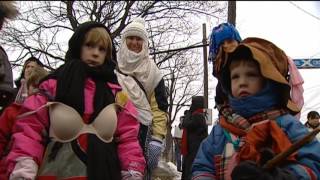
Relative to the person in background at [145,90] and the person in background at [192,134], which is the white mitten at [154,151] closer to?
the person in background at [145,90]

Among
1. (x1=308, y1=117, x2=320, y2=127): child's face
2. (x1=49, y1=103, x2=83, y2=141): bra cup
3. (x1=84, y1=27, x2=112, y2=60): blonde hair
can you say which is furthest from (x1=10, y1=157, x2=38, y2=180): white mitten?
(x1=308, y1=117, x2=320, y2=127): child's face

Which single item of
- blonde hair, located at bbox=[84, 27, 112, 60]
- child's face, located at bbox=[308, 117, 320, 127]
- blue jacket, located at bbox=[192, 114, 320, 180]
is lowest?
child's face, located at bbox=[308, 117, 320, 127]

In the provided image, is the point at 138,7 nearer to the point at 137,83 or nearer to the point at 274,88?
the point at 137,83

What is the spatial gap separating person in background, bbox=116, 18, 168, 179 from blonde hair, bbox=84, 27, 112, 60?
880 millimetres

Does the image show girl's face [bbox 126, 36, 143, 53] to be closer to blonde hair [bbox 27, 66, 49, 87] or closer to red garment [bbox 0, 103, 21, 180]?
blonde hair [bbox 27, 66, 49, 87]

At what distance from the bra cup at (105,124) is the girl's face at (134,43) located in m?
1.59

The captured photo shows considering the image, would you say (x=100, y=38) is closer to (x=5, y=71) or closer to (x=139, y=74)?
(x=5, y=71)

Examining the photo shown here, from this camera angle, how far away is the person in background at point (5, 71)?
3.41m

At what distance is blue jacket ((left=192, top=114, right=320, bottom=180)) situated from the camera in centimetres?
230

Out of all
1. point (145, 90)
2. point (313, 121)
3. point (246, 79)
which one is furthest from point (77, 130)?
point (313, 121)

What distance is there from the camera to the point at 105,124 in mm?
3045

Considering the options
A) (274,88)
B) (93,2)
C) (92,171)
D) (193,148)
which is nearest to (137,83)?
(92,171)

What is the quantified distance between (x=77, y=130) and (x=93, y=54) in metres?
0.57

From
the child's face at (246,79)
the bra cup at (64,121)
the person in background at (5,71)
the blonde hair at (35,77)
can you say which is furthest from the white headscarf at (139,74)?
the child's face at (246,79)
